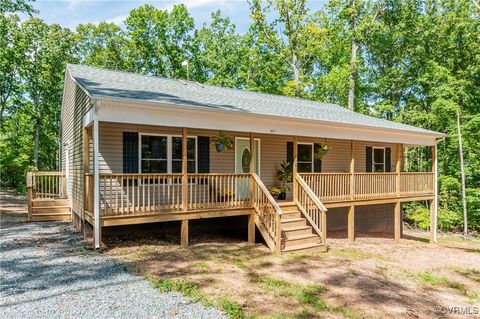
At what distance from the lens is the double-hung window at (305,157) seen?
1380 cm

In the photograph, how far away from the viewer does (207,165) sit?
11125mm

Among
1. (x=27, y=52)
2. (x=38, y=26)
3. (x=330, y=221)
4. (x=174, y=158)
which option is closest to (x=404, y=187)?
(x=330, y=221)

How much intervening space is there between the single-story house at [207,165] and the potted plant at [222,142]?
0.04 meters

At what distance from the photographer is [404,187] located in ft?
46.6

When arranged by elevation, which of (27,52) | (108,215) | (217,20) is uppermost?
(217,20)

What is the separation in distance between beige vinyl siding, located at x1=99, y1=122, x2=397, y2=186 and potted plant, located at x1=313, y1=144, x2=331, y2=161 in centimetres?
51

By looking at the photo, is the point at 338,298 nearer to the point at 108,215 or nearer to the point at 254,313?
the point at 254,313

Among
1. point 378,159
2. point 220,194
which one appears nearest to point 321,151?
point 378,159

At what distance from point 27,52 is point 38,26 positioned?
2829 mm

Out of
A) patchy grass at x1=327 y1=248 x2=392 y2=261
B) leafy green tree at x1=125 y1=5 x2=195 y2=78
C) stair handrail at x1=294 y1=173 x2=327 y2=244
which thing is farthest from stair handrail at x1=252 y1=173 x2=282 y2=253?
leafy green tree at x1=125 y1=5 x2=195 y2=78

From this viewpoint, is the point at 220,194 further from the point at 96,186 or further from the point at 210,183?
the point at 96,186

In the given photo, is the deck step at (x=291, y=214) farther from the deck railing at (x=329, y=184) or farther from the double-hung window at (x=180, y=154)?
the double-hung window at (x=180, y=154)

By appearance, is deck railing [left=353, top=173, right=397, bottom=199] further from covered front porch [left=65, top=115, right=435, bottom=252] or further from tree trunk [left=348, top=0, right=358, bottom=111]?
tree trunk [left=348, top=0, right=358, bottom=111]

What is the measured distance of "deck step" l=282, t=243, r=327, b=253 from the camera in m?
9.28
